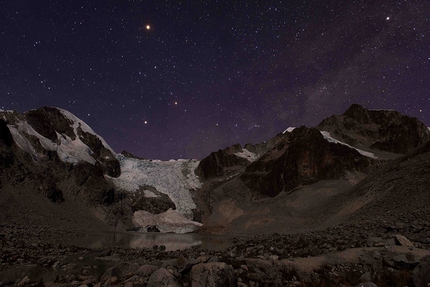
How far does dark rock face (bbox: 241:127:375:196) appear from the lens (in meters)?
85.8

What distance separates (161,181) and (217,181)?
33174mm

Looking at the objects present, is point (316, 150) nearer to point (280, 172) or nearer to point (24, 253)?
point (280, 172)

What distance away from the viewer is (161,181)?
401ft

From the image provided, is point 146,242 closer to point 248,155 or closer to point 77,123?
point 77,123

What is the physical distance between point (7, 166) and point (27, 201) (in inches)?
468

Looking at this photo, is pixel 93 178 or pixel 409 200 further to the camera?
pixel 93 178

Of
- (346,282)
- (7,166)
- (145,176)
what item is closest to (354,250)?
(346,282)

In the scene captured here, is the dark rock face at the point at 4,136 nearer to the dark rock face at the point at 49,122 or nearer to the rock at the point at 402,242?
the dark rock face at the point at 49,122

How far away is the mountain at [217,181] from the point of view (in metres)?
51.4

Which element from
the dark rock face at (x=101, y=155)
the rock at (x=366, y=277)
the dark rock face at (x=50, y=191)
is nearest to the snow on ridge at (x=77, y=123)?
the dark rock face at (x=101, y=155)

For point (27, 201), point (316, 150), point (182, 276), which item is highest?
point (316, 150)

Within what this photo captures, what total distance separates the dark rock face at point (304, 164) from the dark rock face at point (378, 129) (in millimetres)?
16010

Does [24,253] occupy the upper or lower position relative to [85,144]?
lower

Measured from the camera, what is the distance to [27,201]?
58.2 metres
